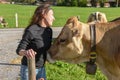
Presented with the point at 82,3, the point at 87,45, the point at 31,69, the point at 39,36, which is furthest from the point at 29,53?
the point at 82,3

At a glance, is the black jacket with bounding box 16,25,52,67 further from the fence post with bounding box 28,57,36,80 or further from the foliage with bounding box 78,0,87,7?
the foliage with bounding box 78,0,87,7

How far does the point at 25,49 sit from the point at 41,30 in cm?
38

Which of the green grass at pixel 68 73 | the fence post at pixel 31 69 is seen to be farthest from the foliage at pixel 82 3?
the fence post at pixel 31 69

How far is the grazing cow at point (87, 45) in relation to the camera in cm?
513

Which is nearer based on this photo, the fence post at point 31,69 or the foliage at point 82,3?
the fence post at point 31,69

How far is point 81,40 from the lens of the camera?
515 centimetres

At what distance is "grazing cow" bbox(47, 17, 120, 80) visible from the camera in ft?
16.8

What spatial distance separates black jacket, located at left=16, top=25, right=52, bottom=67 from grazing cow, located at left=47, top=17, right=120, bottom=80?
405 mm

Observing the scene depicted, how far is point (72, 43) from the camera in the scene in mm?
5113

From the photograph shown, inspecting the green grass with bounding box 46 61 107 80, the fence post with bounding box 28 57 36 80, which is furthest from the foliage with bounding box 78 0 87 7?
the fence post with bounding box 28 57 36 80

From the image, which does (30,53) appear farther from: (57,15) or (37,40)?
(57,15)

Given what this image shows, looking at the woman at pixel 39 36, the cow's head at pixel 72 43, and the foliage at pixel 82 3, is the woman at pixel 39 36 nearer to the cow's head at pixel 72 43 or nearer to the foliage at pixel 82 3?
the cow's head at pixel 72 43

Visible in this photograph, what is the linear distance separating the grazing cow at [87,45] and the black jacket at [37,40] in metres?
0.41

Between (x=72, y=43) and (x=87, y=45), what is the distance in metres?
0.23
